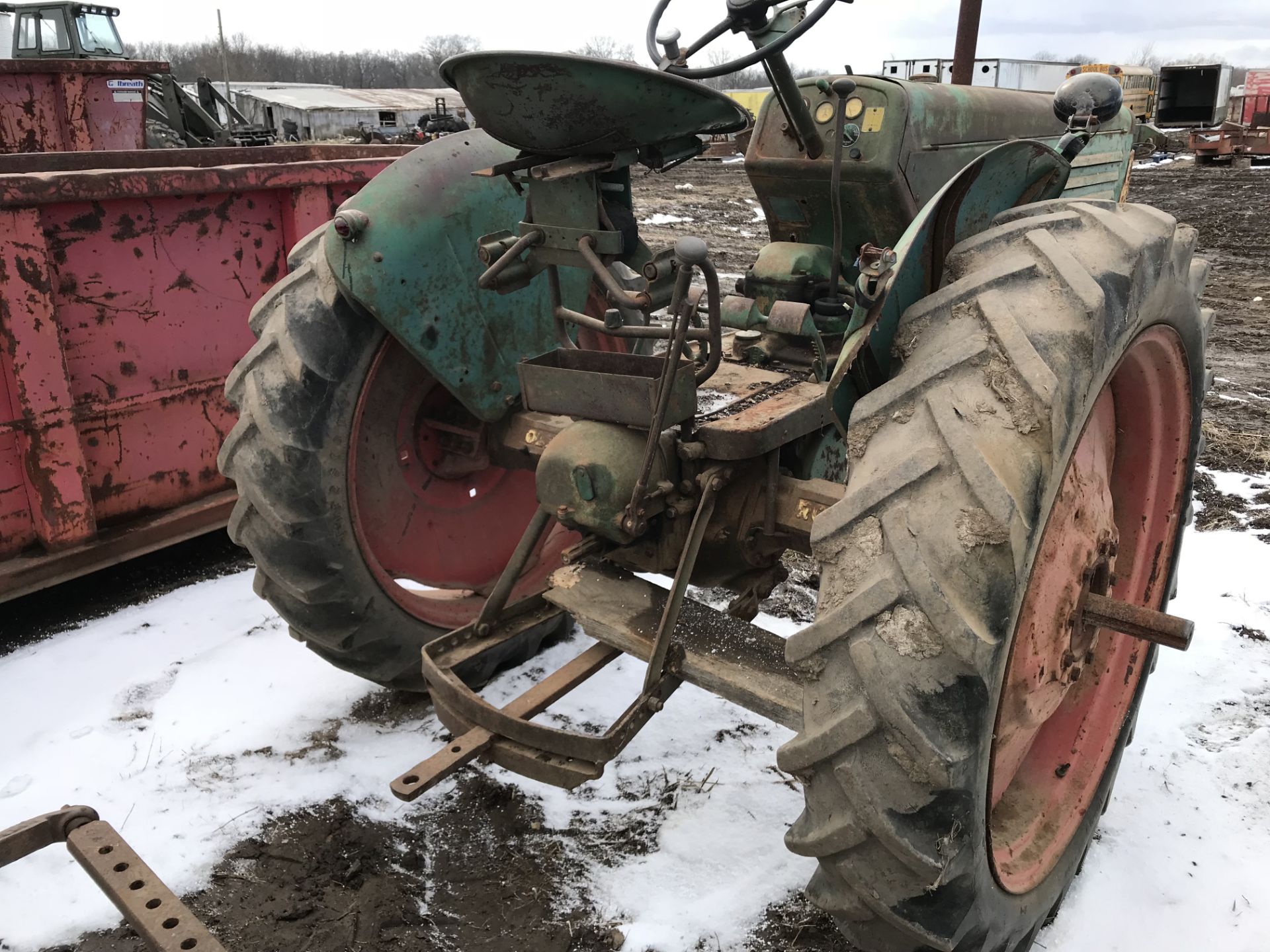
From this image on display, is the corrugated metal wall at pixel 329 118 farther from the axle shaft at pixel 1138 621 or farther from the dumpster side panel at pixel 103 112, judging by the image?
the axle shaft at pixel 1138 621

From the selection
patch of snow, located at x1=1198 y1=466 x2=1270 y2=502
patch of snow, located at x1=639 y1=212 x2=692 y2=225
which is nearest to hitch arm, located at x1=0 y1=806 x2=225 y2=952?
patch of snow, located at x1=1198 y1=466 x2=1270 y2=502

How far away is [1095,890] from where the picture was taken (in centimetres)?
229

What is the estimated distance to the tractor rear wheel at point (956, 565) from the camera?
1.44 m

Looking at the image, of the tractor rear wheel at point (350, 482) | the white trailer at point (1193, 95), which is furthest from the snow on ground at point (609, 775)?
the white trailer at point (1193, 95)

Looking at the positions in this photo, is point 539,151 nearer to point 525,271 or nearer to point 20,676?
point 525,271

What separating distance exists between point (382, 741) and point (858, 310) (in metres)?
1.90

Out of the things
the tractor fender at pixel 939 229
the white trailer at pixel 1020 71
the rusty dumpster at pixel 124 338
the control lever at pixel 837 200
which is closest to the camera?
the tractor fender at pixel 939 229

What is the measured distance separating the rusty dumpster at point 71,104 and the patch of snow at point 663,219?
680 cm

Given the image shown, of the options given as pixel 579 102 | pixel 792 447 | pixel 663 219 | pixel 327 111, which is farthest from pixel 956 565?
pixel 327 111

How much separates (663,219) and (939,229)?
1234 cm

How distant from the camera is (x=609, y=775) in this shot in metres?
2.69

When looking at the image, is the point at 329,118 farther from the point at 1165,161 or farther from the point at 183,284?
the point at 183,284

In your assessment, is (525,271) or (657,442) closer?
(657,442)

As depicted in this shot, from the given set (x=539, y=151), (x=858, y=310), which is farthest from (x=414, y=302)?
(x=858, y=310)
